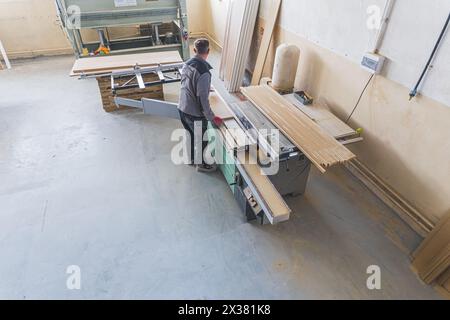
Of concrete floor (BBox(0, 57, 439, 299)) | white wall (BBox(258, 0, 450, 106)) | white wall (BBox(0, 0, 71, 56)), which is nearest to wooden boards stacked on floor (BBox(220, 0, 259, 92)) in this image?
white wall (BBox(258, 0, 450, 106))

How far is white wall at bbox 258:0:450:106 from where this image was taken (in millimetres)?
1928

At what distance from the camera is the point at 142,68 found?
3.64 metres

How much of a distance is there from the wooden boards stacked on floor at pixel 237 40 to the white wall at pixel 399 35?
3.76ft

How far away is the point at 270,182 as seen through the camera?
2.19 metres

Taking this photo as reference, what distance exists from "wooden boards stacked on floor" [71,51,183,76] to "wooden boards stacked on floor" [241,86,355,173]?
1.58m

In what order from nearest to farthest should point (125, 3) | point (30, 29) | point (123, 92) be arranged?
point (123, 92) → point (125, 3) → point (30, 29)

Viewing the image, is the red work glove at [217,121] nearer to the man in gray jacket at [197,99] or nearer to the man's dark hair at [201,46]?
the man in gray jacket at [197,99]

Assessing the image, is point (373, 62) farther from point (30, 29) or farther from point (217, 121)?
point (30, 29)

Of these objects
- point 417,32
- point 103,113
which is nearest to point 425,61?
point 417,32

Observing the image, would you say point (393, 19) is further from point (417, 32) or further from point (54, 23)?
point (54, 23)

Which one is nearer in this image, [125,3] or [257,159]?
[257,159]

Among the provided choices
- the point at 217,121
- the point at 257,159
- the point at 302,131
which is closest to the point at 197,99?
the point at 217,121

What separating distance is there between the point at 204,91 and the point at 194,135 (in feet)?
1.93
